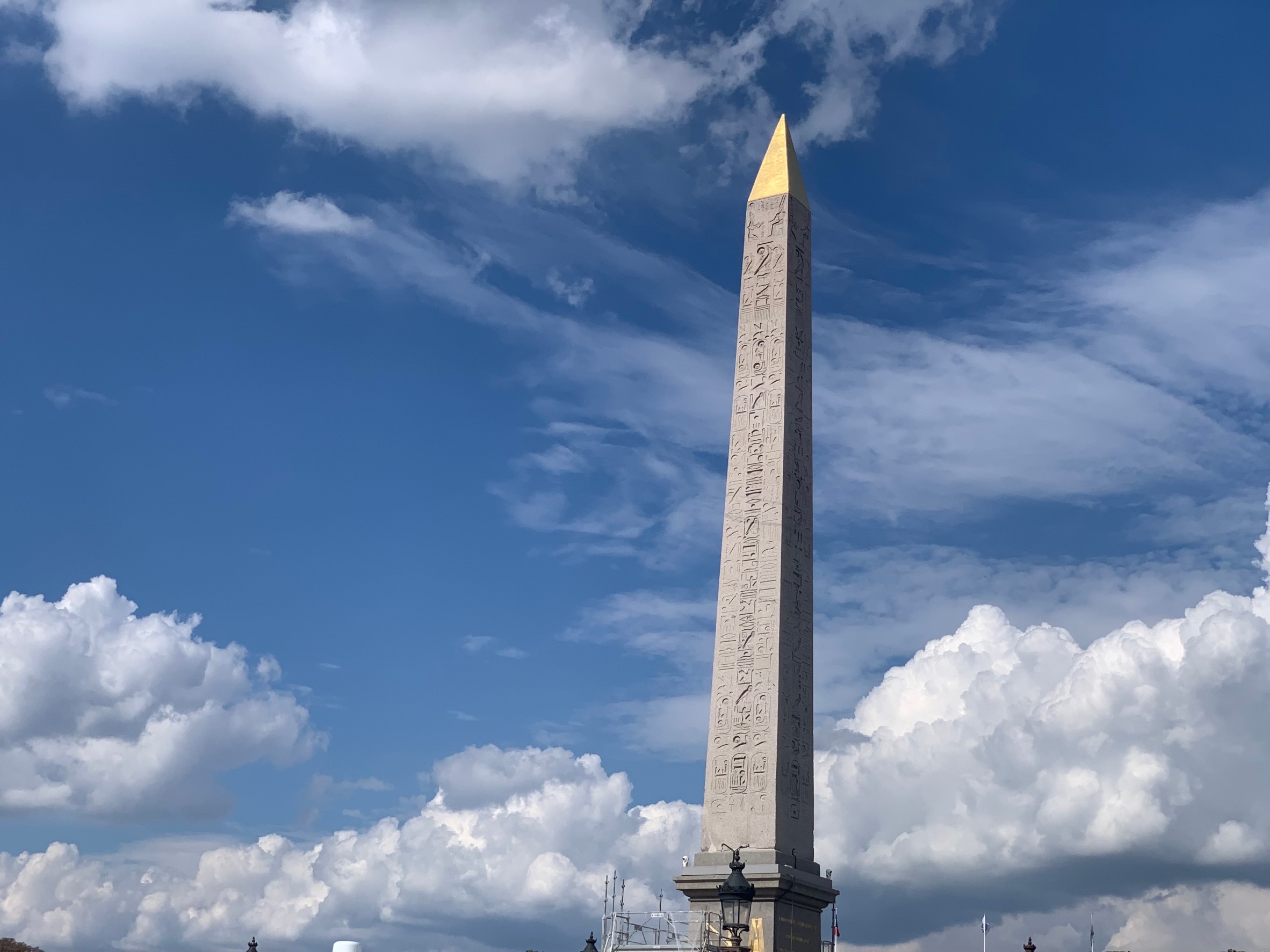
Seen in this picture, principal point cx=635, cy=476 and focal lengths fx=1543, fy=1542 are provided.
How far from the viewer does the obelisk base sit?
29.7 m

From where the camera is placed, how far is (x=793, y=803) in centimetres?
3103

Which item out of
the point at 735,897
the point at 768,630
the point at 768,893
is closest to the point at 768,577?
the point at 768,630

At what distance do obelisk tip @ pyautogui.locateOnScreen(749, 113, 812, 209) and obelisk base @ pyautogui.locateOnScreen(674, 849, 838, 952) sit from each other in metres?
15.1

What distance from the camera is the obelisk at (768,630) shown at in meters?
30.3

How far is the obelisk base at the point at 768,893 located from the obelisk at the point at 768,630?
32 millimetres

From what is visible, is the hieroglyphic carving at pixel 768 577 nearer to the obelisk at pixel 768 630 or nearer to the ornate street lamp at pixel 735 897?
the obelisk at pixel 768 630

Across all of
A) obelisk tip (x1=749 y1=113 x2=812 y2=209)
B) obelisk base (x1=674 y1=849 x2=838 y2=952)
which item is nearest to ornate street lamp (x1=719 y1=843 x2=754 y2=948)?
obelisk base (x1=674 y1=849 x2=838 y2=952)

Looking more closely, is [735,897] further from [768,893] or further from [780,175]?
[780,175]

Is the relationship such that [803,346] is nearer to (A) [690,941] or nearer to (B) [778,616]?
(B) [778,616]

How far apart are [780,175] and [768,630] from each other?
37.4ft

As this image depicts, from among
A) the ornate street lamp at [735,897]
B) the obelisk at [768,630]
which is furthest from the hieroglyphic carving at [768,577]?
the ornate street lamp at [735,897]

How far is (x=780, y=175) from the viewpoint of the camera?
119 feet

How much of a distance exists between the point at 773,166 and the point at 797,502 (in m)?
8.74

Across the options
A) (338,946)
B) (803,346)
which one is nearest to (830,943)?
(803,346)
